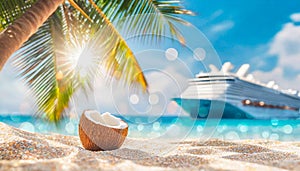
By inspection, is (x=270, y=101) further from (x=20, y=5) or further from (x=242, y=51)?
(x=20, y=5)

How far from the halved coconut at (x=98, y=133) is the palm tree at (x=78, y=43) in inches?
22.1

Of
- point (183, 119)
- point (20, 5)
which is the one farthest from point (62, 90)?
point (183, 119)

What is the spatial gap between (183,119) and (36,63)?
219 centimetres

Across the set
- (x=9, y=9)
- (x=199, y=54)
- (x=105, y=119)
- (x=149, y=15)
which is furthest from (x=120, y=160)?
(x=9, y=9)

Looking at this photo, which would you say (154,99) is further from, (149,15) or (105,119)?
(149,15)

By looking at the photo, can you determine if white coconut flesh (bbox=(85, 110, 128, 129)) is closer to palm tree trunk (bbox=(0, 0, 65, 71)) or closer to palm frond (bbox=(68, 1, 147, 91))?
palm frond (bbox=(68, 1, 147, 91))

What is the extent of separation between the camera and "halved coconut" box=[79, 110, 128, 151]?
298cm

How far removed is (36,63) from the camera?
3.95m

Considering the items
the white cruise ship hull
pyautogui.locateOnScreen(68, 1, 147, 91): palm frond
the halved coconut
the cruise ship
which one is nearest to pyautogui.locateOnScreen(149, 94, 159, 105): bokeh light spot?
the halved coconut

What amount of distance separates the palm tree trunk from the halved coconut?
3.57ft

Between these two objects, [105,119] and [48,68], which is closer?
[105,119]

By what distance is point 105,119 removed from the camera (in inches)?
130

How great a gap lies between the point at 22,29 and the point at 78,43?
2.17m

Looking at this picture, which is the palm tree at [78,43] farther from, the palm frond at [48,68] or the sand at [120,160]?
the sand at [120,160]
